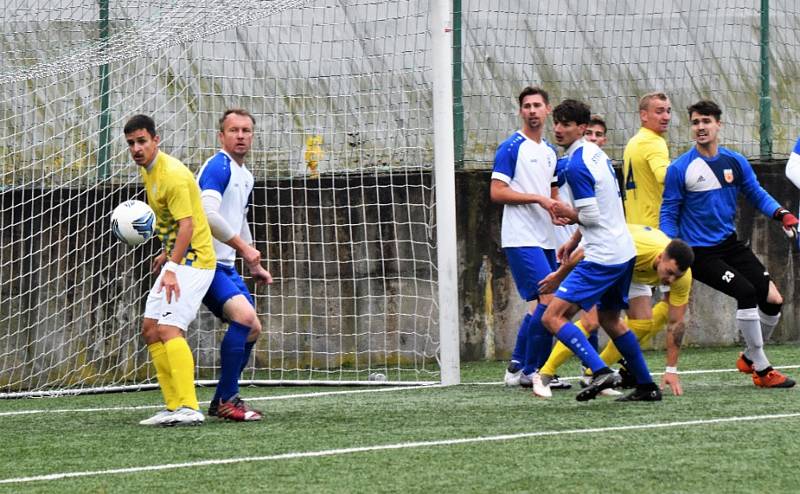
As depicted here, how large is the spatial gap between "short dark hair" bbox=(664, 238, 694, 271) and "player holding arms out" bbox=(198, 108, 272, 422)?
2344mm

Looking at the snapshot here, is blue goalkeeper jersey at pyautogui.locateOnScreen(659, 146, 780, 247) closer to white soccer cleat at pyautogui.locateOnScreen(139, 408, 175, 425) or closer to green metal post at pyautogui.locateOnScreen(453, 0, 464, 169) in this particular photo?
green metal post at pyautogui.locateOnScreen(453, 0, 464, 169)

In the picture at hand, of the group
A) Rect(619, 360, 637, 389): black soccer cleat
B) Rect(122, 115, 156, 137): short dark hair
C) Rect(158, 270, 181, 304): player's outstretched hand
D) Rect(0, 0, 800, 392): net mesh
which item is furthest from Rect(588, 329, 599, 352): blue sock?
Rect(122, 115, 156, 137): short dark hair

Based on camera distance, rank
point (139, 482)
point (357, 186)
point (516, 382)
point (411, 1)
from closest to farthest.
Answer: point (139, 482)
point (516, 382)
point (411, 1)
point (357, 186)

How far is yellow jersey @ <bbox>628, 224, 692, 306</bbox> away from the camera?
824 centimetres

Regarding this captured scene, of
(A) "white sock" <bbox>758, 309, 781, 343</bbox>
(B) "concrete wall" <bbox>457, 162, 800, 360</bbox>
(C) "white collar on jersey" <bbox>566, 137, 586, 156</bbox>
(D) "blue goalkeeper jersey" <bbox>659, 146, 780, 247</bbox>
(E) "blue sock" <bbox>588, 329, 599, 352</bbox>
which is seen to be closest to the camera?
(C) "white collar on jersey" <bbox>566, 137, 586, 156</bbox>

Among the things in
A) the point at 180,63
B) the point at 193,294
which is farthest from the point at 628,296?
the point at 180,63

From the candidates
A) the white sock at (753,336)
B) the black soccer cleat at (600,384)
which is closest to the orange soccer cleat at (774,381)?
the white sock at (753,336)

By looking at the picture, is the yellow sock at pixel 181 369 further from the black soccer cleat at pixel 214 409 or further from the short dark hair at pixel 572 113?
the short dark hair at pixel 572 113

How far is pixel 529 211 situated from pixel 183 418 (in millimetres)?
2800

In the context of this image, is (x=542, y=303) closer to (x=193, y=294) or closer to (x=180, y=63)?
(x=193, y=294)

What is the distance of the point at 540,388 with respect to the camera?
836 centimetres

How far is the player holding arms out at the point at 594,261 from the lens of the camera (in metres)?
7.79

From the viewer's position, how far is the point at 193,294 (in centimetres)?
744

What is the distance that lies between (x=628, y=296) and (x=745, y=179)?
108 centimetres
